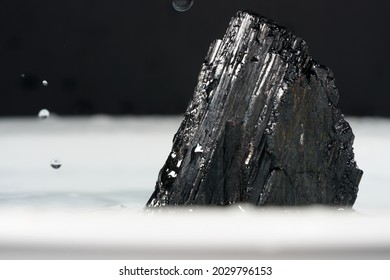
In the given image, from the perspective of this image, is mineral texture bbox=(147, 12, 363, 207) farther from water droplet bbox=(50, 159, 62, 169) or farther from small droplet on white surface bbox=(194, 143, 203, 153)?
water droplet bbox=(50, 159, 62, 169)

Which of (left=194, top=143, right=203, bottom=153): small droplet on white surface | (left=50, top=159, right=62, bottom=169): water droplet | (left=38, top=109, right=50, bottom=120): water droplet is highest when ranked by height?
(left=194, top=143, right=203, bottom=153): small droplet on white surface

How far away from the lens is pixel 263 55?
3.99ft

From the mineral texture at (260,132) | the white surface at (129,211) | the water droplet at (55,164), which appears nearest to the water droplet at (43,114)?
the white surface at (129,211)

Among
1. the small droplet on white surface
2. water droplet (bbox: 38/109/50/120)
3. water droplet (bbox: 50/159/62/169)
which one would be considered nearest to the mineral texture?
the small droplet on white surface

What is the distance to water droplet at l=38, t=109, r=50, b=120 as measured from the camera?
106 inches

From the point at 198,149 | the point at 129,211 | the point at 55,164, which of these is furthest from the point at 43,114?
the point at 198,149

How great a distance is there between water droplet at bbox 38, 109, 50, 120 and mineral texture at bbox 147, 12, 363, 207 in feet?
5.06

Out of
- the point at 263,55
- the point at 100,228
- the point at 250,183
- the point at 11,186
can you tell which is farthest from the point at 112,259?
the point at 11,186

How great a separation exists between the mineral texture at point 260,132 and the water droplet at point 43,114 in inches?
60.7

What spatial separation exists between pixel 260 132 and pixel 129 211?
0.30 m

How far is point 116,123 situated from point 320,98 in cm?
166

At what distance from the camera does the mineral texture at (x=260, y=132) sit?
1.16m

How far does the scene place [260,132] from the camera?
3.85 ft

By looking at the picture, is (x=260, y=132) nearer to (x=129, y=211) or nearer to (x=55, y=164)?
(x=129, y=211)
